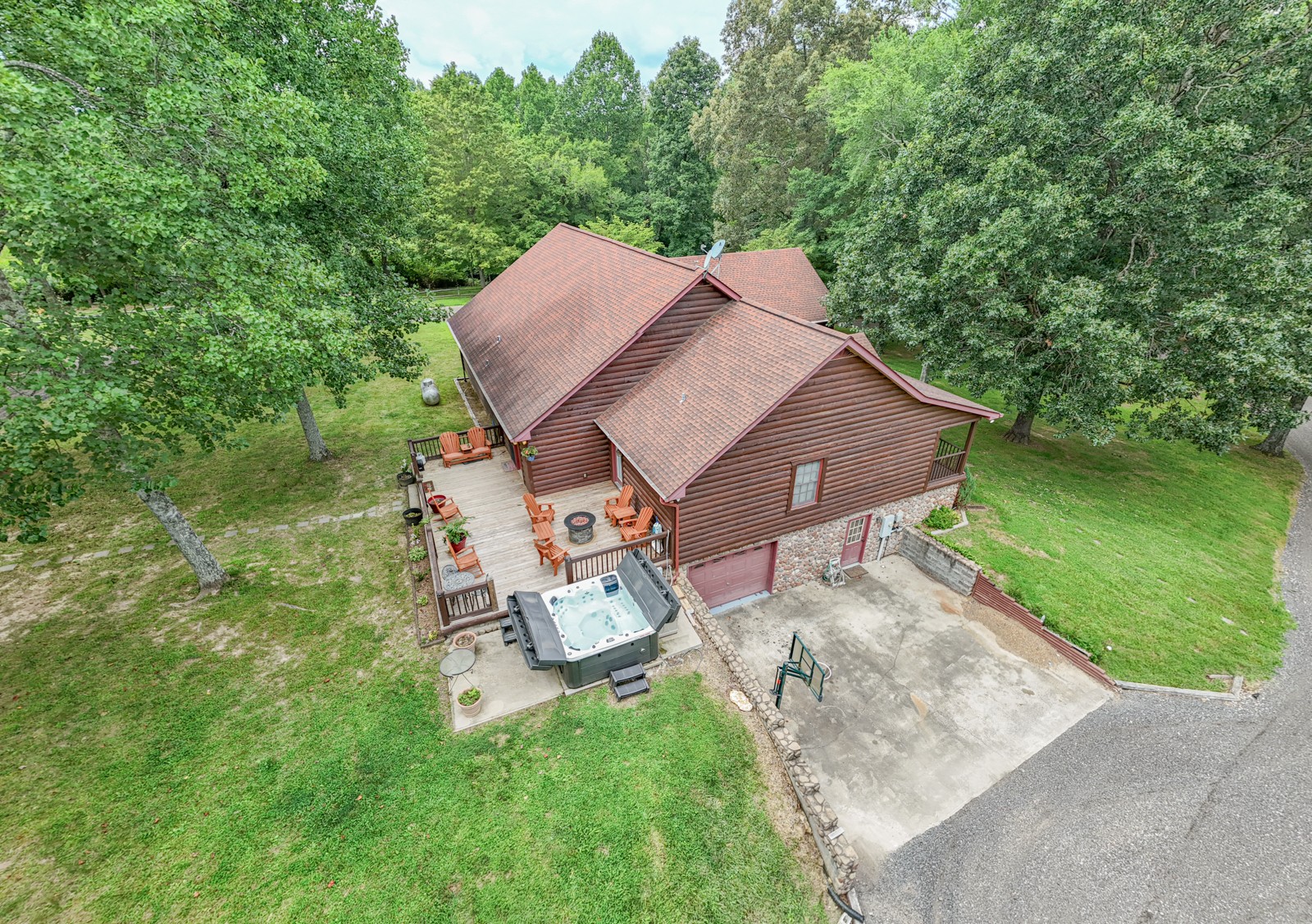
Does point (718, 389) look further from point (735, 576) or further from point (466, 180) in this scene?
point (466, 180)

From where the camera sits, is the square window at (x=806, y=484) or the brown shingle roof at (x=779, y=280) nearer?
the square window at (x=806, y=484)

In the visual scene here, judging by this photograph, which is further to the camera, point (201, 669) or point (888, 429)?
point (888, 429)

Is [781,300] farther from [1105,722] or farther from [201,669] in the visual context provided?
[201,669]

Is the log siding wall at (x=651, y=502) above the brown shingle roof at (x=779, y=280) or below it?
below

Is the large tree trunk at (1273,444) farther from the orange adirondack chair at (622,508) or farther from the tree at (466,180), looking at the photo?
the tree at (466,180)

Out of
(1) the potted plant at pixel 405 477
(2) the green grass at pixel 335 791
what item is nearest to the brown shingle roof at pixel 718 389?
(2) the green grass at pixel 335 791

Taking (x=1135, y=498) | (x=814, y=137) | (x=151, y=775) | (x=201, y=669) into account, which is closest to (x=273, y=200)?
(x=201, y=669)

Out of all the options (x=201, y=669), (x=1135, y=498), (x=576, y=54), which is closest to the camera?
(x=201, y=669)

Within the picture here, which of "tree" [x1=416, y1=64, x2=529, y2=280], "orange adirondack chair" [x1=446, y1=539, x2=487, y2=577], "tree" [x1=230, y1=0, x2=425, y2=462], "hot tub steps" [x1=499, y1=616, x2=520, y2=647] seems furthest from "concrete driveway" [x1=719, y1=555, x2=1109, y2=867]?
"tree" [x1=416, y1=64, x2=529, y2=280]
